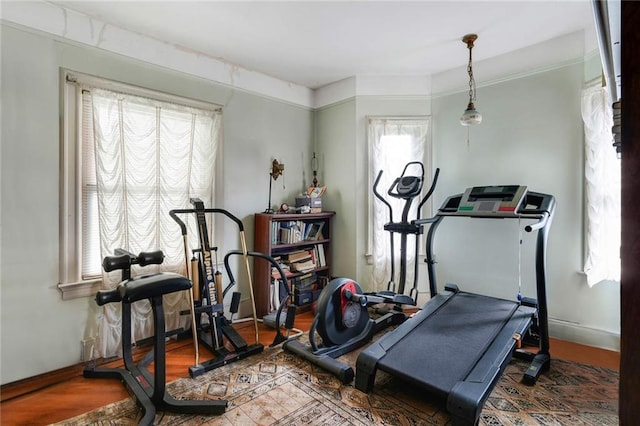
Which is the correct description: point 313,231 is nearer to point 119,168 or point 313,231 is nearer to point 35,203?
point 119,168

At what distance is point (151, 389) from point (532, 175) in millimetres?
3685

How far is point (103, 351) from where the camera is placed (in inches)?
102

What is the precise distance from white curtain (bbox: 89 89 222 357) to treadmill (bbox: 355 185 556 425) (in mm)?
1995

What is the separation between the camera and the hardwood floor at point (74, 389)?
200cm

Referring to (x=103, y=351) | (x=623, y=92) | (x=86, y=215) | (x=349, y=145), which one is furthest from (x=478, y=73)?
(x=103, y=351)

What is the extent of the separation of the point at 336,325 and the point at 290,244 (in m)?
1.29

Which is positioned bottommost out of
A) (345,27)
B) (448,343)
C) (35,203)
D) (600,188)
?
(448,343)

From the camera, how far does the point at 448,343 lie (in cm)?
231

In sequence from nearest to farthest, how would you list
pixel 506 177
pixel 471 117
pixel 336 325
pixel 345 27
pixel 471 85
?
1. pixel 336 325
2. pixel 345 27
3. pixel 471 117
4. pixel 506 177
5. pixel 471 85

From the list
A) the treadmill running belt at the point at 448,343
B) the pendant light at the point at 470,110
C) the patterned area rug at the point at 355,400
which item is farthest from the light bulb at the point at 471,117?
the patterned area rug at the point at 355,400

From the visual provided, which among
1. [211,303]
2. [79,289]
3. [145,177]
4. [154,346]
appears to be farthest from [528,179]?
[79,289]

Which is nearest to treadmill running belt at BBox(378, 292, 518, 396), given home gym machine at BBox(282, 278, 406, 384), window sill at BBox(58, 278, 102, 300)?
home gym machine at BBox(282, 278, 406, 384)

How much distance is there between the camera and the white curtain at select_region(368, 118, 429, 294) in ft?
12.4

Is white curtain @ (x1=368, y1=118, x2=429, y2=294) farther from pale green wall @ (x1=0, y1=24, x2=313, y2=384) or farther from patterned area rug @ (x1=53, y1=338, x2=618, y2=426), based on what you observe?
pale green wall @ (x1=0, y1=24, x2=313, y2=384)
